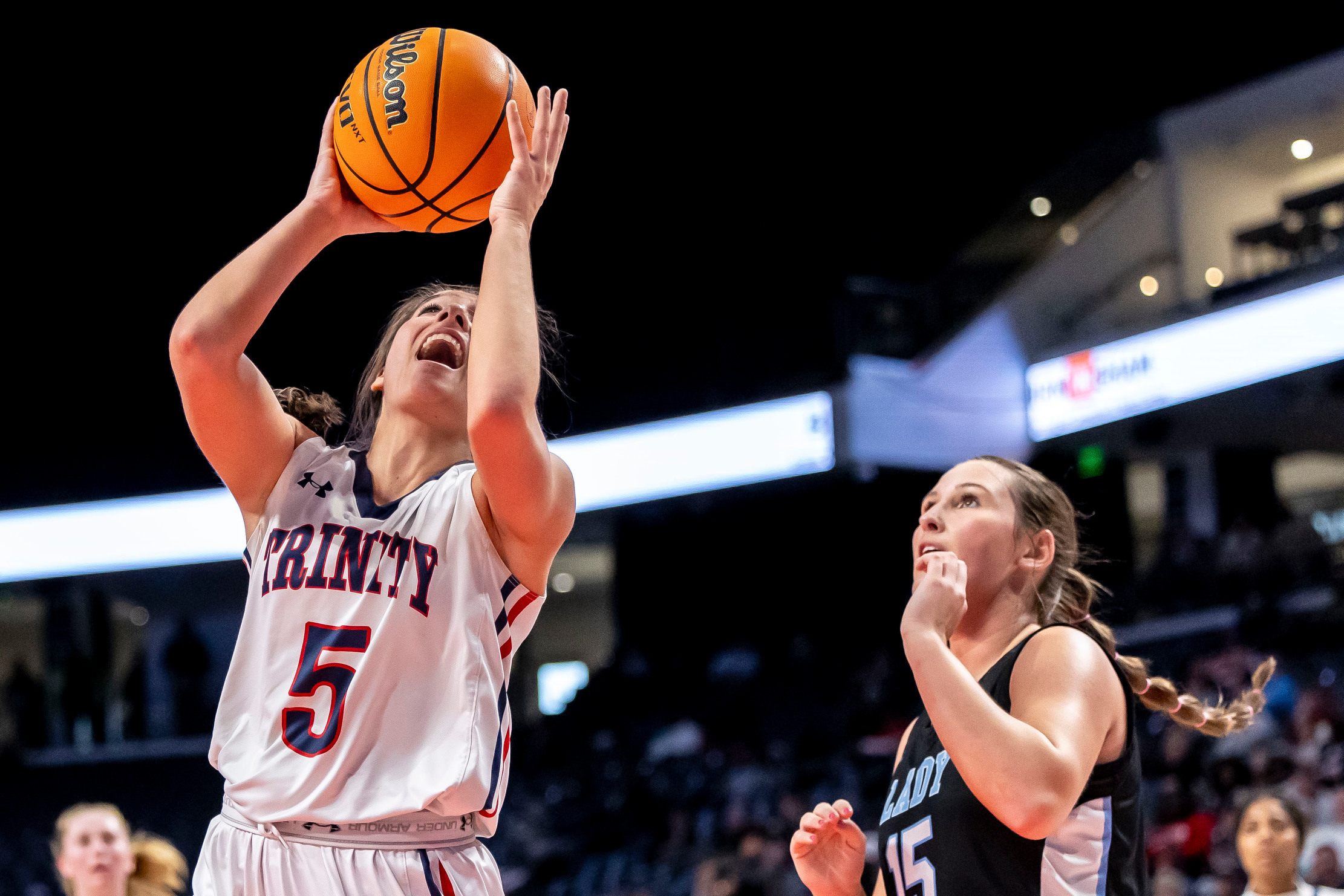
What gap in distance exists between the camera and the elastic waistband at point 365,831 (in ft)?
6.23

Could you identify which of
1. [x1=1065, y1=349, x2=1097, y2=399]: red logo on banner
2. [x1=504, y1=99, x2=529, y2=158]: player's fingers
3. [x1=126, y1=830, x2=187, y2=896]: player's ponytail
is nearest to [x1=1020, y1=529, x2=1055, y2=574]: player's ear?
[x1=504, y1=99, x2=529, y2=158]: player's fingers

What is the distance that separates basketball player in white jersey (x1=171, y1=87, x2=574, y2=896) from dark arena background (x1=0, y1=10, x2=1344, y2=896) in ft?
25.5

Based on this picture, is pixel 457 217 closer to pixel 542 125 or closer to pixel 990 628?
pixel 542 125

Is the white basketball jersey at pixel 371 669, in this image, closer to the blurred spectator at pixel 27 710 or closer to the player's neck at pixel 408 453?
the player's neck at pixel 408 453

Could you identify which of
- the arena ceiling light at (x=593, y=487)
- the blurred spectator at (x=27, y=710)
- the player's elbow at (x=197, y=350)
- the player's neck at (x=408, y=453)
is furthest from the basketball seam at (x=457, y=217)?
the blurred spectator at (x=27, y=710)

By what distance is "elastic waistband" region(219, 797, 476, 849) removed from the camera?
1899 mm

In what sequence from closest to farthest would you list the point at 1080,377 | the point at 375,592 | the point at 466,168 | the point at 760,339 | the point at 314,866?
the point at 314,866
the point at 375,592
the point at 466,168
the point at 1080,377
the point at 760,339

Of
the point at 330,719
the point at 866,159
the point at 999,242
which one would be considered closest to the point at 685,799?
the point at 999,242

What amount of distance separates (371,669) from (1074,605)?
55.9 inches

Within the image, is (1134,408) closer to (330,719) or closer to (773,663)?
(773,663)

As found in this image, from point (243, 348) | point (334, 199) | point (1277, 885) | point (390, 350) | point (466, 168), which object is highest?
point (466, 168)

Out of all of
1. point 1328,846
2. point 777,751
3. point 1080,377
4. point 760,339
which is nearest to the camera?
point 1328,846

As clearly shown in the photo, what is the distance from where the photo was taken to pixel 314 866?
1.88 metres

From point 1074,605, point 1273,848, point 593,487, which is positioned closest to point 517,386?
point 1074,605
